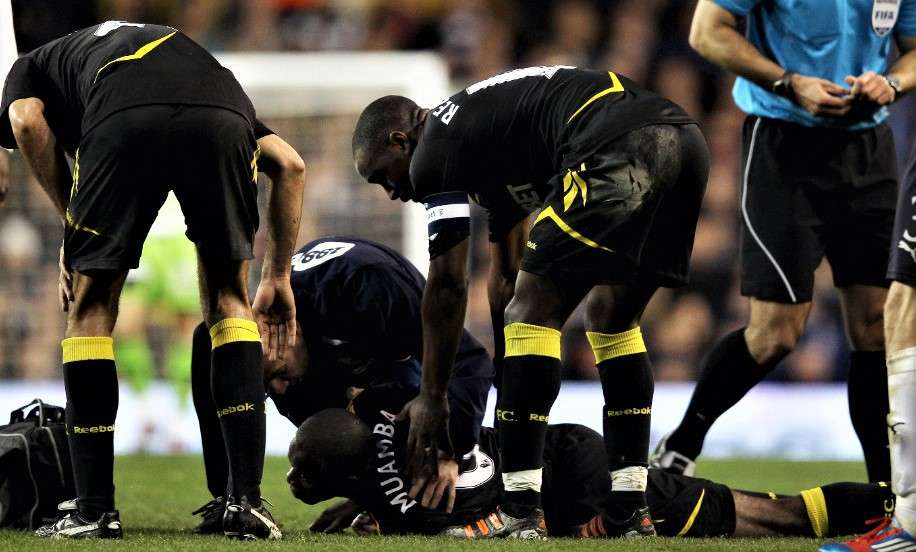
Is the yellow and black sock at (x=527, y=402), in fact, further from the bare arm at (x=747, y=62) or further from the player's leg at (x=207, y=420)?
the bare arm at (x=747, y=62)

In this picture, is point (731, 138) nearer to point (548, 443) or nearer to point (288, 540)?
point (548, 443)

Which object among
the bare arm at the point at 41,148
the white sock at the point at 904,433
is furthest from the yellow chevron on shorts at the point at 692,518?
the bare arm at the point at 41,148

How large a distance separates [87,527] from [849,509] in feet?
7.54

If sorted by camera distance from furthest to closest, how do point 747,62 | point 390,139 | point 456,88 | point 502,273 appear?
1. point 456,88
2. point 502,273
3. point 747,62
4. point 390,139

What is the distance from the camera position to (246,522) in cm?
393

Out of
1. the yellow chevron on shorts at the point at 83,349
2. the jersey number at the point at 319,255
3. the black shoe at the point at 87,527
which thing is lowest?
the black shoe at the point at 87,527

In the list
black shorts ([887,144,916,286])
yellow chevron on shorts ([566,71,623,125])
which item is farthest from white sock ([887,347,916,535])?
yellow chevron on shorts ([566,71,623,125])

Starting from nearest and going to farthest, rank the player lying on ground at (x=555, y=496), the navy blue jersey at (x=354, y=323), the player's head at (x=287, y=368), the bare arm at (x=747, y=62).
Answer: the player lying on ground at (x=555, y=496) < the bare arm at (x=747, y=62) < the player's head at (x=287, y=368) < the navy blue jersey at (x=354, y=323)

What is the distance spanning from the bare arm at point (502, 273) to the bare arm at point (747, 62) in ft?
3.22

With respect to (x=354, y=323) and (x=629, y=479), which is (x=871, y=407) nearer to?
(x=629, y=479)

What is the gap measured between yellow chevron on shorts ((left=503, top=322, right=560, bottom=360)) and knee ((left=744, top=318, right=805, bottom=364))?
1109mm

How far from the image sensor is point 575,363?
→ 10.2m

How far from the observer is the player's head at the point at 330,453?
168 inches

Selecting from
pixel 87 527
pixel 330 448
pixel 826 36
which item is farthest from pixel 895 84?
pixel 87 527
